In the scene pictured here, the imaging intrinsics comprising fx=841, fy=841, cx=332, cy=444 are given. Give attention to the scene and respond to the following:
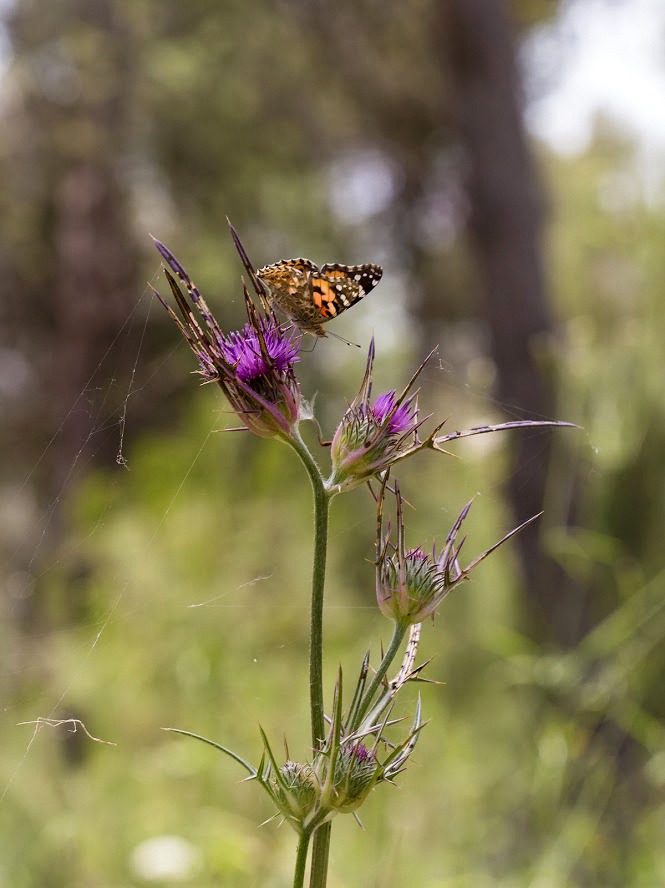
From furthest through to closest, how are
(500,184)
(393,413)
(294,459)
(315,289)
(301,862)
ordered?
1. (500,184)
2. (294,459)
3. (315,289)
4. (393,413)
5. (301,862)

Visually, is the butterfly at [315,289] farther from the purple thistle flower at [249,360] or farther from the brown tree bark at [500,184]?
the brown tree bark at [500,184]

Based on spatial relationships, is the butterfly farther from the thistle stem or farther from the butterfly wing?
the thistle stem

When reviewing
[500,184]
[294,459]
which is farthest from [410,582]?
[500,184]

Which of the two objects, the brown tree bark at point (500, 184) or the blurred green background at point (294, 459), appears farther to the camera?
the brown tree bark at point (500, 184)

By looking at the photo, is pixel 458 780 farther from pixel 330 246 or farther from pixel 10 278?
pixel 10 278

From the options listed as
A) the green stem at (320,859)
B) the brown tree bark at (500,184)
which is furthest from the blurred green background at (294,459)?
the green stem at (320,859)

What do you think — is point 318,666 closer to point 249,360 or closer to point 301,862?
point 301,862

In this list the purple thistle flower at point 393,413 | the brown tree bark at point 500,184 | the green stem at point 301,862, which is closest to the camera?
the green stem at point 301,862
